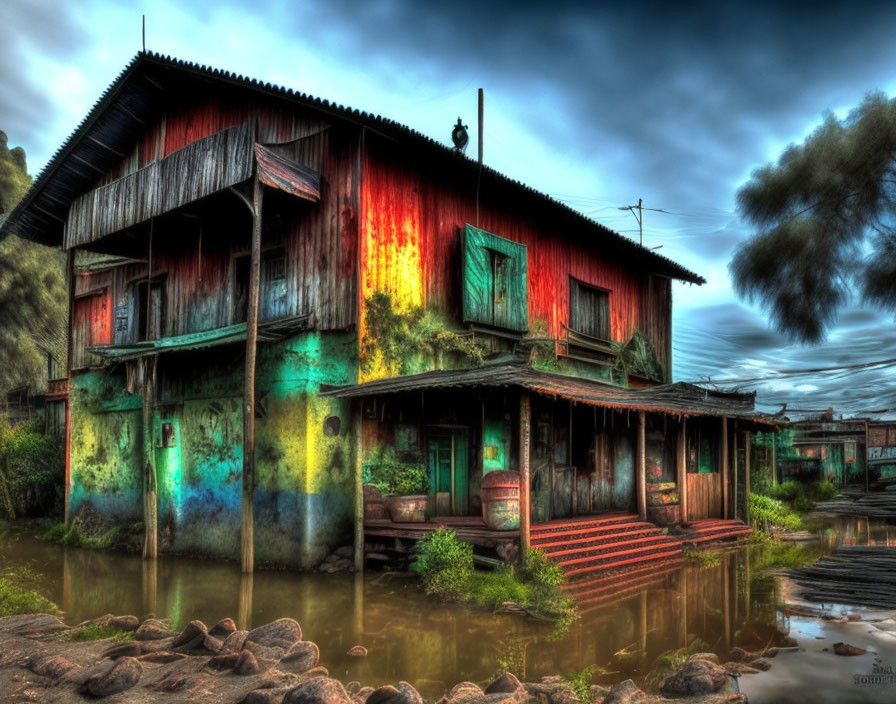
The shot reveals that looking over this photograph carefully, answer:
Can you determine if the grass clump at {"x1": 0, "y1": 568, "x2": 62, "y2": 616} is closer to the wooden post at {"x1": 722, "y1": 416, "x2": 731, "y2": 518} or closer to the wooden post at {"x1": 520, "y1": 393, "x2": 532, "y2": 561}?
the wooden post at {"x1": 520, "y1": 393, "x2": 532, "y2": 561}

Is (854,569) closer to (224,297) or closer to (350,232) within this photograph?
(350,232)

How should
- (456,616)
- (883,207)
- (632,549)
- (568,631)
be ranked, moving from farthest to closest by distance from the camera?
(883,207), (632,549), (456,616), (568,631)

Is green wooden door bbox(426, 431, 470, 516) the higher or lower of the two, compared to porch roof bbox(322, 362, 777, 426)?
lower

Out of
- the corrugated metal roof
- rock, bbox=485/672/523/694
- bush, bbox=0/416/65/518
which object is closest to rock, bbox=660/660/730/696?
rock, bbox=485/672/523/694

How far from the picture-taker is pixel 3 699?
517cm

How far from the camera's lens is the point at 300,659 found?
6.32 metres

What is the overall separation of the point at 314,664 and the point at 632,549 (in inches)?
285

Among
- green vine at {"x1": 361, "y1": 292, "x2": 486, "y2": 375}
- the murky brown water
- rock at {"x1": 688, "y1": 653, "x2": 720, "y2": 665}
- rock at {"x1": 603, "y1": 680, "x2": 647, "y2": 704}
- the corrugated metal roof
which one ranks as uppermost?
the corrugated metal roof

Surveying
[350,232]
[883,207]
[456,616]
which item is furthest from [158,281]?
[883,207]

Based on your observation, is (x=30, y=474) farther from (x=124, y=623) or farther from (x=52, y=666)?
(x=52, y=666)

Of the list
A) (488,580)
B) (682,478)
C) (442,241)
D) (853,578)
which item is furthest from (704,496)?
(442,241)

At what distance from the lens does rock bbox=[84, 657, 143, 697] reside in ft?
17.6

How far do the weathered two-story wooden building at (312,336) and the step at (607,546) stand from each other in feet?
0.86

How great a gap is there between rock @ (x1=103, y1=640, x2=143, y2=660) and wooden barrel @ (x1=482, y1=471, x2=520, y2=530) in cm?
527
